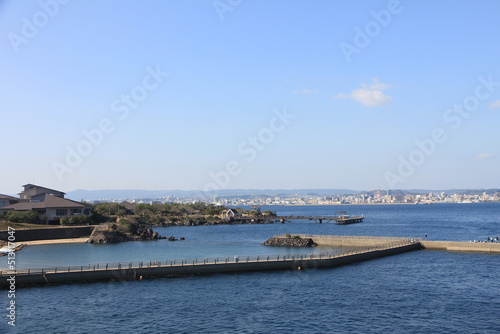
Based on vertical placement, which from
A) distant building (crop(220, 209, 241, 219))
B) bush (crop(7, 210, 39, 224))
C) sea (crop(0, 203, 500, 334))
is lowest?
sea (crop(0, 203, 500, 334))

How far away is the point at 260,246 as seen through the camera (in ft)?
260

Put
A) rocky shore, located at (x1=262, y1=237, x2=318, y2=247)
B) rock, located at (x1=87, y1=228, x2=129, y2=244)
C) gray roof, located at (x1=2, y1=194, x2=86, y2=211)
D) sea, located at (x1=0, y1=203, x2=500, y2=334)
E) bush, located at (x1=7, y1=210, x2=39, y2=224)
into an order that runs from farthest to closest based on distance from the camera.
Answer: gray roof, located at (x1=2, y1=194, x2=86, y2=211), bush, located at (x1=7, y1=210, x2=39, y2=224), rock, located at (x1=87, y1=228, x2=129, y2=244), rocky shore, located at (x1=262, y1=237, x2=318, y2=247), sea, located at (x1=0, y1=203, x2=500, y2=334)

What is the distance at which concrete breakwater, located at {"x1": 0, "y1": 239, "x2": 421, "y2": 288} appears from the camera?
43250 millimetres

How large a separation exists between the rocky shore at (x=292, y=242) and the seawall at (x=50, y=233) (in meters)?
38.8

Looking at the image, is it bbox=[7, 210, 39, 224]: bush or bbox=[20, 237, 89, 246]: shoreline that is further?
bbox=[7, 210, 39, 224]: bush

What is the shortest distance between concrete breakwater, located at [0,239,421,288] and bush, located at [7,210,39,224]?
48.0 m

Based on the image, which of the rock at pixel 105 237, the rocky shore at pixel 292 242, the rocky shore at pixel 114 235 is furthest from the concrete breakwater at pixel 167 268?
the rocky shore at pixel 114 235

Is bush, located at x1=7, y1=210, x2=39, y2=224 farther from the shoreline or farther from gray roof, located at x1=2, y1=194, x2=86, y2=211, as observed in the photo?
the shoreline

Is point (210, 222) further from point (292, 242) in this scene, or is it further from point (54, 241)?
point (292, 242)

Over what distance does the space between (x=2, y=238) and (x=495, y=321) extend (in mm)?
78046

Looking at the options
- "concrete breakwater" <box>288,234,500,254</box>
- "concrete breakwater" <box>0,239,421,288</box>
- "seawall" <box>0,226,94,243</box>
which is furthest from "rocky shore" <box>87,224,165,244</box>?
"concrete breakwater" <box>288,234,500,254</box>

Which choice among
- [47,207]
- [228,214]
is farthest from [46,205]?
[228,214]

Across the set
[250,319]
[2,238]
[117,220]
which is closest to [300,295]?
[250,319]

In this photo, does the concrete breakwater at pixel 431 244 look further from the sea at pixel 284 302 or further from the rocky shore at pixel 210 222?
the rocky shore at pixel 210 222
